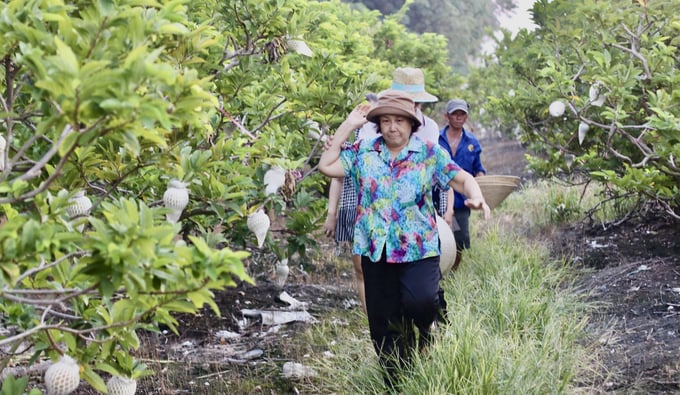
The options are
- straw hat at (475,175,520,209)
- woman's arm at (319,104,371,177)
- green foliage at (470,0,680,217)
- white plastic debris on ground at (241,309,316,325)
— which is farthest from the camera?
green foliage at (470,0,680,217)

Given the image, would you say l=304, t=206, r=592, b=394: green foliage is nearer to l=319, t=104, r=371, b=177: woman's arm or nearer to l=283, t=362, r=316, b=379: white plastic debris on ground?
l=283, t=362, r=316, b=379: white plastic debris on ground

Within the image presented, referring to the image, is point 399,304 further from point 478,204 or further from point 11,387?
point 11,387

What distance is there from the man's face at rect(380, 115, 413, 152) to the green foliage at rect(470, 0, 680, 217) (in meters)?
2.30

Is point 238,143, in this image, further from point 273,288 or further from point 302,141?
point 273,288

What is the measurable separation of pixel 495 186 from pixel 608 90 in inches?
62.0

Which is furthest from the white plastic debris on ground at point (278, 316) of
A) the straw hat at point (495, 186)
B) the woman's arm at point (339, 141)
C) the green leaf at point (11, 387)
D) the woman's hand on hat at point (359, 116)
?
the green leaf at point (11, 387)

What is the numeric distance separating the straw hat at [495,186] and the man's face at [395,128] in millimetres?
2123

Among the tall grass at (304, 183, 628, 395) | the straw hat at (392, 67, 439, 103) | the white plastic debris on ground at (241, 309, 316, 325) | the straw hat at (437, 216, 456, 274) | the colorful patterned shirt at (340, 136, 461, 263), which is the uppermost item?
the straw hat at (392, 67, 439, 103)

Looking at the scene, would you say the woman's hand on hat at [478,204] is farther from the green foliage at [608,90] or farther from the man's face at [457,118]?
the man's face at [457,118]

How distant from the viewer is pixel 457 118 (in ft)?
20.9

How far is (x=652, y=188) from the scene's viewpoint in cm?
631

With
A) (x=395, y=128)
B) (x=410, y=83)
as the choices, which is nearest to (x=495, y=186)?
(x=410, y=83)

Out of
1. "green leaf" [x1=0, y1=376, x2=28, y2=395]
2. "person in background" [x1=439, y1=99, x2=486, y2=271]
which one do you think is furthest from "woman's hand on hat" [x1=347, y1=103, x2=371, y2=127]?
"person in background" [x1=439, y1=99, x2=486, y2=271]

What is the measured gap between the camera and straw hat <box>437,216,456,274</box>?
5195 mm
